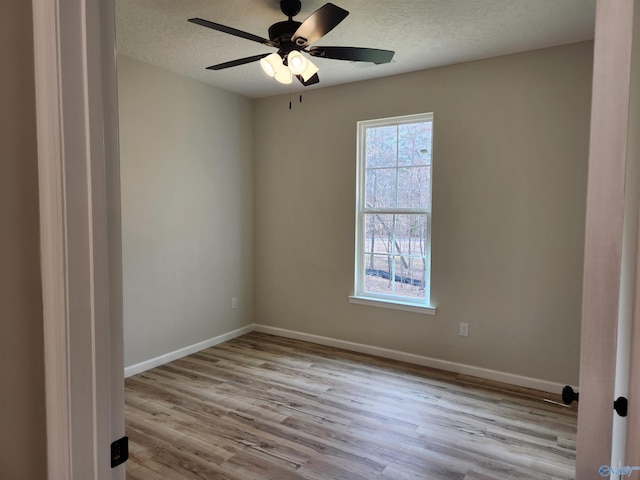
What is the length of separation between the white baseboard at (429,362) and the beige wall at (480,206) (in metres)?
0.05

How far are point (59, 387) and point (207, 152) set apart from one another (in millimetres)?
3579

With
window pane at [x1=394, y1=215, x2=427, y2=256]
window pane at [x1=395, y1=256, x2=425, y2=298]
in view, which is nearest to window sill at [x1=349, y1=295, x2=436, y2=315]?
window pane at [x1=395, y1=256, x2=425, y2=298]

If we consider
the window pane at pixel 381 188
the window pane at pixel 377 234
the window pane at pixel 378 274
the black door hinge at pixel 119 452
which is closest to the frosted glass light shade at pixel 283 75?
the window pane at pixel 381 188

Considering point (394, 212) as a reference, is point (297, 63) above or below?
above

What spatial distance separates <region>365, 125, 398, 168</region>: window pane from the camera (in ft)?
12.5

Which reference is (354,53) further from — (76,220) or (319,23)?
(76,220)

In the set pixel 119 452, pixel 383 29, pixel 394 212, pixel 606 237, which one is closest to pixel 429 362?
pixel 394 212

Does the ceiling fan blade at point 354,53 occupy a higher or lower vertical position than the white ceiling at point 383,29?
lower

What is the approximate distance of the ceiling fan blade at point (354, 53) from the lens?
2.34 metres

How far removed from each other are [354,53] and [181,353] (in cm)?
314

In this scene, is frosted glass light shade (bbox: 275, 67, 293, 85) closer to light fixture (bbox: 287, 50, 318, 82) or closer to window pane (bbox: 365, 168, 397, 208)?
light fixture (bbox: 287, 50, 318, 82)

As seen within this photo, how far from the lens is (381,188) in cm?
390

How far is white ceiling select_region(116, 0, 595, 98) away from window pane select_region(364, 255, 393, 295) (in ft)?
5.89

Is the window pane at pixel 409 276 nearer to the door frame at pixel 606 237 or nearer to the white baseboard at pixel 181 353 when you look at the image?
the white baseboard at pixel 181 353
